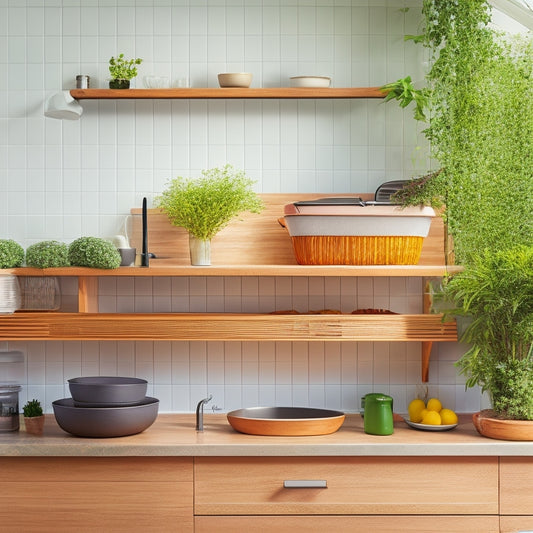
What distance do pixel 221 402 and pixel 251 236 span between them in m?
0.69

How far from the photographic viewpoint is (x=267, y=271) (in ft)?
9.36

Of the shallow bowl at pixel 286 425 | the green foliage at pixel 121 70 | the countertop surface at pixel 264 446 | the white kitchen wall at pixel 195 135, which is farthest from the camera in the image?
the white kitchen wall at pixel 195 135

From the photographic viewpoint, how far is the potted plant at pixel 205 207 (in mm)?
2938

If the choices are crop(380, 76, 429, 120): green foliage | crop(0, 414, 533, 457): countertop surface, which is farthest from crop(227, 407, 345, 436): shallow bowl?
crop(380, 76, 429, 120): green foliage

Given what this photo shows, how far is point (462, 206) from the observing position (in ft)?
9.53

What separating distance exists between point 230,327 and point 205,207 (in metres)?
0.47

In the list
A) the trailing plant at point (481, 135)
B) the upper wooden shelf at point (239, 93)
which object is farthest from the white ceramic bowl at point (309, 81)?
the trailing plant at point (481, 135)

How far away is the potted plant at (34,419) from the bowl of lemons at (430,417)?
1.35 m

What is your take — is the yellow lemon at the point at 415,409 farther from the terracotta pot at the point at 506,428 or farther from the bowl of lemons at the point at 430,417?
the terracotta pot at the point at 506,428

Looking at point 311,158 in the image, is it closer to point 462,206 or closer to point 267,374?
point 462,206

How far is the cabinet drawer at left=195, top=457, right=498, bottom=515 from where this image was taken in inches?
102

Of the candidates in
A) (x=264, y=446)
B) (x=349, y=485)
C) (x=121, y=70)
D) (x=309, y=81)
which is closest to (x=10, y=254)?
(x=121, y=70)

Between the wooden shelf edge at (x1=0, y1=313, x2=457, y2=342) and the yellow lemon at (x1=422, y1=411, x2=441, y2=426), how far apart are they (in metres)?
0.27

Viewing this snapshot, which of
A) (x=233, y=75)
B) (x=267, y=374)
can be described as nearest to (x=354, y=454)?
(x=267, y=374)
